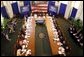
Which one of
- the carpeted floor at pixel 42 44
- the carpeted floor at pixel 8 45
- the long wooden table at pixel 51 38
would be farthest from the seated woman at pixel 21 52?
the long wooden table at pixel 51 38

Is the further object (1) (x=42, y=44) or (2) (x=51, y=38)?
(1) (x=42, y=44)

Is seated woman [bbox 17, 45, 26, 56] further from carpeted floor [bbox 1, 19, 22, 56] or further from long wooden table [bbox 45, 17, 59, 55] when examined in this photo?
long wooden table [bbox 45, 17, 59, 55]

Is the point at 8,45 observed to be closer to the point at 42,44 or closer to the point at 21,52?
the point at 21,52

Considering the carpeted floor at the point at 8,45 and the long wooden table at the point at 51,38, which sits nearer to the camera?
the long wooden table at the point at 51,38

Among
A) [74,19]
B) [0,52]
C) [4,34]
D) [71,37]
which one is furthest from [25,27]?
[74,19]

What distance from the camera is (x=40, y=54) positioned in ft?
35.8

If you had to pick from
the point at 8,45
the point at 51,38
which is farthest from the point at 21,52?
the point at 51,38

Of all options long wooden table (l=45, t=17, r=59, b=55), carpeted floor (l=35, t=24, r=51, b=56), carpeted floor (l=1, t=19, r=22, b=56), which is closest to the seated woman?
carpeted floor (l=1, t=19, r=22, b=56)

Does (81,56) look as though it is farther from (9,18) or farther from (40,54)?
(9,18)

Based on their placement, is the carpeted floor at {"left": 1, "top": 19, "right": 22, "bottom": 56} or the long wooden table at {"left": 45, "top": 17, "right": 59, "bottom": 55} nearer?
the long wooden table at {"left": 45, "top": 17, "right": 59, "bottom": 55}

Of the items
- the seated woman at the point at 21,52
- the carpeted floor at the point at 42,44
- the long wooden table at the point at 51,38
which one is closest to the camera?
the seated woman at the point at 21,52

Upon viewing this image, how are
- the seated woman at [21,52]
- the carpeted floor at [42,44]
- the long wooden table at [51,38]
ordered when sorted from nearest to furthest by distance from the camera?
the seated woman at [21,52] → the long wooden table at [51,38] → the carpeted floor at [42,44]

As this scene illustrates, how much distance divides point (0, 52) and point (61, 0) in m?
9.47

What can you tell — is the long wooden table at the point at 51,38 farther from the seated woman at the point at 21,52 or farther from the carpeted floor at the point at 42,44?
the seated woman at the point at 21,52
